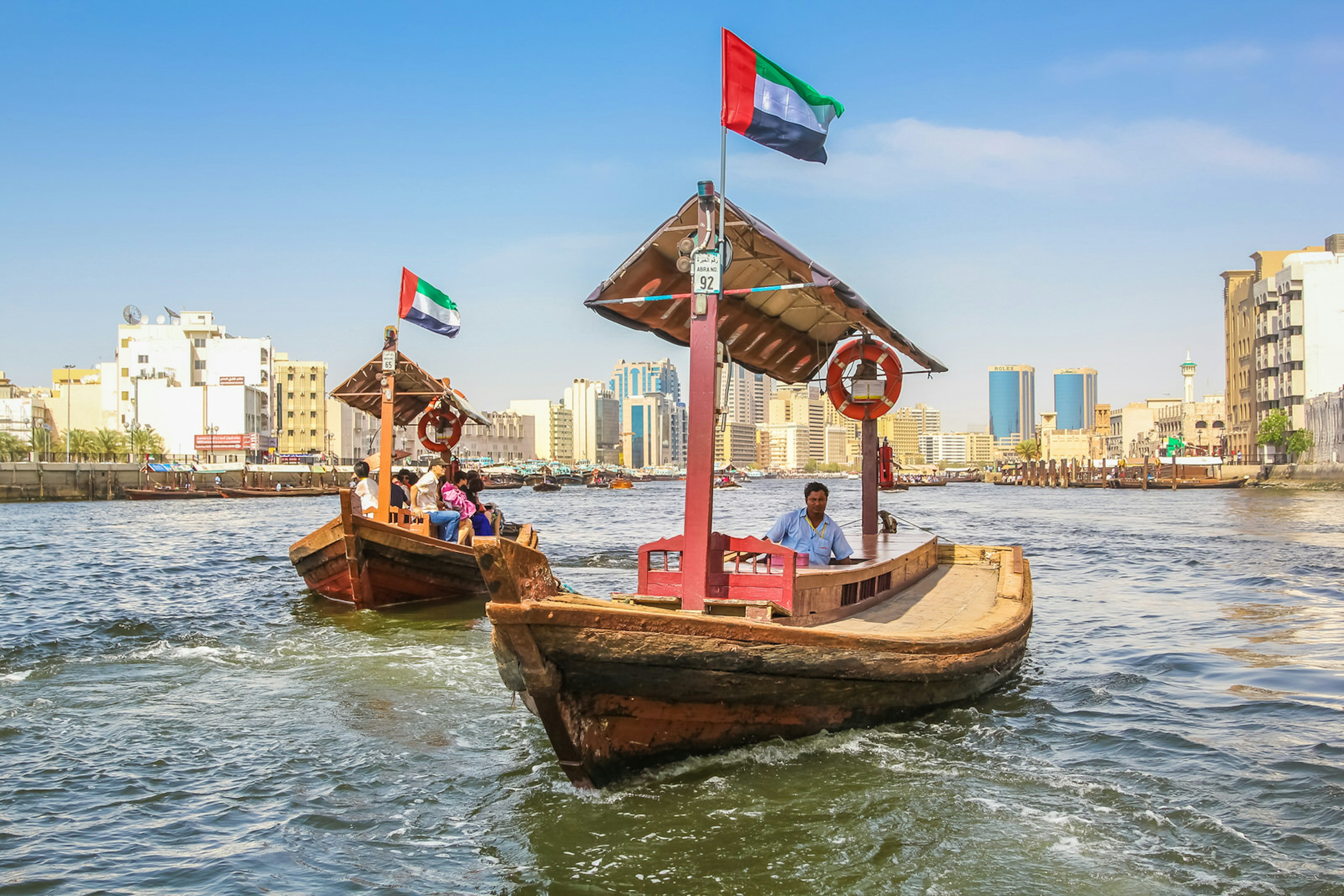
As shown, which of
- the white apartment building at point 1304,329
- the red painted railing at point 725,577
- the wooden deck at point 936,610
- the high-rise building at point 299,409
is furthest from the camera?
the high-rise building at point 299,409

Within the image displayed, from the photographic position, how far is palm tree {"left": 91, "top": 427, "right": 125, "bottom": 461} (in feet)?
268

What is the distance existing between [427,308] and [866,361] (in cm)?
802

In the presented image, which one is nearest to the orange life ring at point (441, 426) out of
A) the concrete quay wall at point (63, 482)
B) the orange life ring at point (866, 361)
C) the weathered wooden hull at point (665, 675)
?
the orange life ring at point (866, 361)

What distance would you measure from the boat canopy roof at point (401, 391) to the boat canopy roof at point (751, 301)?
685 cm

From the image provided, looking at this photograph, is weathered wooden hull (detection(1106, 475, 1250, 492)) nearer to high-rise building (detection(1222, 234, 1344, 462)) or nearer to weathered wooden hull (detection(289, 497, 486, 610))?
high-rise building (detection(1222, 234, 1344, 462))

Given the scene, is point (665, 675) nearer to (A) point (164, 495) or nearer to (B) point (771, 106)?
(B) point (771, 106)

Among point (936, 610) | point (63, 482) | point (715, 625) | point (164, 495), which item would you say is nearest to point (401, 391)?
point (936, 610)

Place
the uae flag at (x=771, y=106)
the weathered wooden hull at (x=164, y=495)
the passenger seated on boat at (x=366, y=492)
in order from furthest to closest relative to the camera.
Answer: the weathered wooden hull at (x=164, y=495) → the passenger seated on boat at (x=366, y=492) → the uae flag at (x=771, y=106)

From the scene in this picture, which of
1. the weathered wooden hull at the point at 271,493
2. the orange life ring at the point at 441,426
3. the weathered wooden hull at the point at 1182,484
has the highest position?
the orange life ring at the point at 441,426

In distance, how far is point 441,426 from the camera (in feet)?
57.0

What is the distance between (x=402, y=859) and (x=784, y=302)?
5.47 metres

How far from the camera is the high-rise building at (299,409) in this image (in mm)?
109312

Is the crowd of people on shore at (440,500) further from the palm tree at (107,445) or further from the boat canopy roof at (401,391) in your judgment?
the palm tree at (107,445)

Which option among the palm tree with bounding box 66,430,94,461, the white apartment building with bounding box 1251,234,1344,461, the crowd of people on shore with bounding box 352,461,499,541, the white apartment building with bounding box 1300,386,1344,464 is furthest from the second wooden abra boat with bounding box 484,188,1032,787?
the palm tree with bounding box 66,430,94,461
